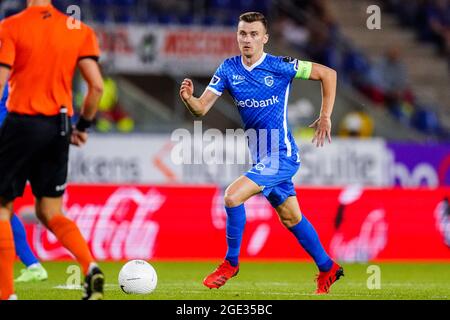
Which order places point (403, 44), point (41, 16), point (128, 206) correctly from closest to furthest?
point (41, 16), point (128, 206), point (403, 44)

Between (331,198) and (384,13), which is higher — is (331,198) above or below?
below

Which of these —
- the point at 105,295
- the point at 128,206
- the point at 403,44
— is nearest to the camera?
the point at 105,295

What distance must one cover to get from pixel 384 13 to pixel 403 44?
1.32 meters

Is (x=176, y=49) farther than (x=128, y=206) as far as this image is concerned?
Yes

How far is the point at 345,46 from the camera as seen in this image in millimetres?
22531

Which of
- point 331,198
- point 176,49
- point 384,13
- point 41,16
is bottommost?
point 331,198

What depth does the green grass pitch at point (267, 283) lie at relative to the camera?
335 inches

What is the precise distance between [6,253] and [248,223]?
785 centimetres

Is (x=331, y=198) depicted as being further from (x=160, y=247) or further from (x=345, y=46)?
(x=345, y=46)

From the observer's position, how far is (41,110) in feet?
24.2

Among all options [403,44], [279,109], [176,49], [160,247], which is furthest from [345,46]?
[279,109]

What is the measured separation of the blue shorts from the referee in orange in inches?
70.9

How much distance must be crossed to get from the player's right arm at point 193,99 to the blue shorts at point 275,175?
0.64 m
